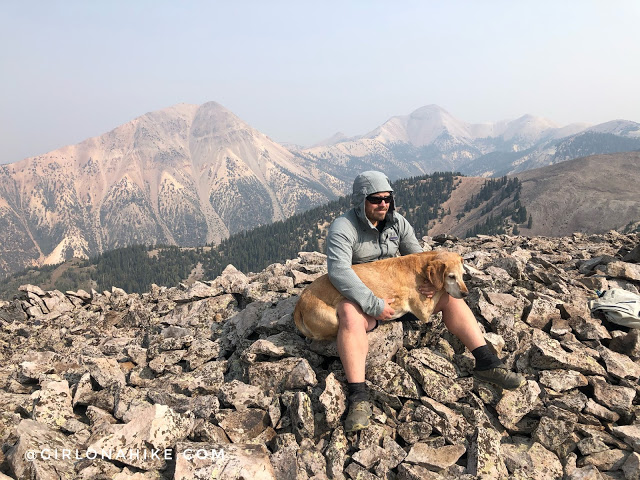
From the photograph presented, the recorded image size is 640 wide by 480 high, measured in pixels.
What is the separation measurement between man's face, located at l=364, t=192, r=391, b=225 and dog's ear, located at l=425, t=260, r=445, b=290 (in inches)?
50.4

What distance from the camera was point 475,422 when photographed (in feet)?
17.7

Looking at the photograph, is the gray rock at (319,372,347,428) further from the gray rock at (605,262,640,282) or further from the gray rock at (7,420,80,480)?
the gray rock at (605,262,640,282)

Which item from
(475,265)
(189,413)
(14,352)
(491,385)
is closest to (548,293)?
(475,265)

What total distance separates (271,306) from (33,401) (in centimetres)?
490

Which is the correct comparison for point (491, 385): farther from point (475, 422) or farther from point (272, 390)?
point (272, 390)

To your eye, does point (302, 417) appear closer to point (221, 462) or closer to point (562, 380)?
point (221, 462)

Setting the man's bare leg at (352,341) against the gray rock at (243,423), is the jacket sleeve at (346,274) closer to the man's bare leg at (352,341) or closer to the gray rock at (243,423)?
the man's bare leg at (352,341)

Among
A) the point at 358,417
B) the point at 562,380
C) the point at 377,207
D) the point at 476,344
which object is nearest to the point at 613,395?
the point at 562,380

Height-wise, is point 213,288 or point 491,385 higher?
point 213,288

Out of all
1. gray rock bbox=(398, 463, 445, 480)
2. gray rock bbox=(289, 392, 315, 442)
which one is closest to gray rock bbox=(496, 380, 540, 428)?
gray rock bbox=(398, 463, 445, 480)

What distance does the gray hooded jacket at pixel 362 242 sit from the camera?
5641 mm

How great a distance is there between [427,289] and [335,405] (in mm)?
2372

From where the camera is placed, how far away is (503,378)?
5.56 metres

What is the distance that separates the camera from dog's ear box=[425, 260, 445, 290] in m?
5.77
